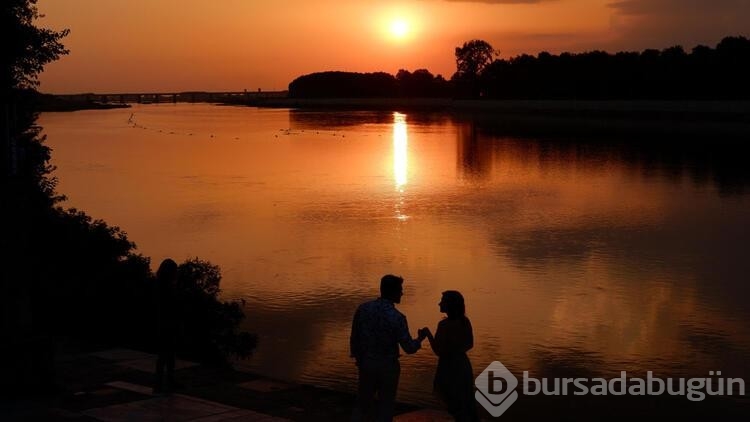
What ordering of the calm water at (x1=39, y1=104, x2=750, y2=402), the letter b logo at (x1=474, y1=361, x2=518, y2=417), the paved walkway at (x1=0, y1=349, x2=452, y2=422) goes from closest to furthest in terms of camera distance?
the paved walkway at (x1=0, y1=349, x2=452, y2=422) → the letter b logo at (x1=474, y1=361, x2=518, y2=417) → the calm water at (x1=39, y1=104, x2=750, y2=402)

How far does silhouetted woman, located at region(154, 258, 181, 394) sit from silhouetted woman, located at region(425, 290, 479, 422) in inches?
172

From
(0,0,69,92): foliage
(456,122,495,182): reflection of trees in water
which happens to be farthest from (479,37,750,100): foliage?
(0,0,69,92): foliage

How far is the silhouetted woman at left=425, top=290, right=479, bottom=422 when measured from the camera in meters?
10.1

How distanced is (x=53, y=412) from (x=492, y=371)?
8.95 meters

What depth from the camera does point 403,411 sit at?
43.5 feet

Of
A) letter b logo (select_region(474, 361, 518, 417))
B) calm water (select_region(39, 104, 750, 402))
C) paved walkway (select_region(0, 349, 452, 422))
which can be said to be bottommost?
letter b logo (select_region(474, 361, 518, 417))

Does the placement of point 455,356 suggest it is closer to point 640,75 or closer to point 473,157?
point 473,157

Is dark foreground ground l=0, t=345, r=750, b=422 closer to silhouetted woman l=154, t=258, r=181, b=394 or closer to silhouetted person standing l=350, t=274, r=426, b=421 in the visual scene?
silhouetted woman l=154, t=258, r=181, b=394

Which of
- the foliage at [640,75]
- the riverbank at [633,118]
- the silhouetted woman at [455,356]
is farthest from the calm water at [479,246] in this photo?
the foliage at [640,75]

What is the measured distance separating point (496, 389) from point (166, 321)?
6869 millimetres

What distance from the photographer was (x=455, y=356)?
10250mm

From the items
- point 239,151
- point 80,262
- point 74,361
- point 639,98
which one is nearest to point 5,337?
point 74,361

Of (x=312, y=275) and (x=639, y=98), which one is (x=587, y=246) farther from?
(x=639, y=98)

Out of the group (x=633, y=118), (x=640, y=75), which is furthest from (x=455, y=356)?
(x=640, y=75)
